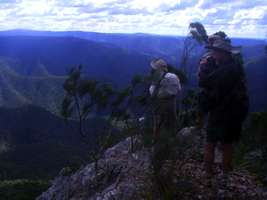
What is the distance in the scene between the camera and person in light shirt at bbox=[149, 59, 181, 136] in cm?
852

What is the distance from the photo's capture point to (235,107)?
6773 mm

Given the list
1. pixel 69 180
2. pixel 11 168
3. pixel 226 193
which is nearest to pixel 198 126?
pixel 226 193

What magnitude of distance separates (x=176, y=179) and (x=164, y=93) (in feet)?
9.47

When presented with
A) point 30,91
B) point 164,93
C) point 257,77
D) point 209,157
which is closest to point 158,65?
A: point 164,93

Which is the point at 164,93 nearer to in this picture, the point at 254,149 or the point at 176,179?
the point at 254,149

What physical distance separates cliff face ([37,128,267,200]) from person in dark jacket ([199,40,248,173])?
13.6 inches

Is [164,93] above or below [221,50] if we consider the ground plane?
below

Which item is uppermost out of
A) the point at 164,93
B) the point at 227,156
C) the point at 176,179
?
the point at 164,93

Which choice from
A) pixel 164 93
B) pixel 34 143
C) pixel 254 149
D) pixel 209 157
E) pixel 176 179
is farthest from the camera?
pixel 34 143

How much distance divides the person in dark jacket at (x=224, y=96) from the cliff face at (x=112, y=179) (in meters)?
1.14

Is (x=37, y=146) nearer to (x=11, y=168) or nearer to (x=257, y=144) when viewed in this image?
(x=11, y=168)

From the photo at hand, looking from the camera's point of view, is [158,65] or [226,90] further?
[158,65]

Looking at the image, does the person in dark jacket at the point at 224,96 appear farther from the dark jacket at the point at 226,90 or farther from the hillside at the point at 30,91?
the hillside at the point at 30,91

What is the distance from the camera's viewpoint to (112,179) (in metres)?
9.23
